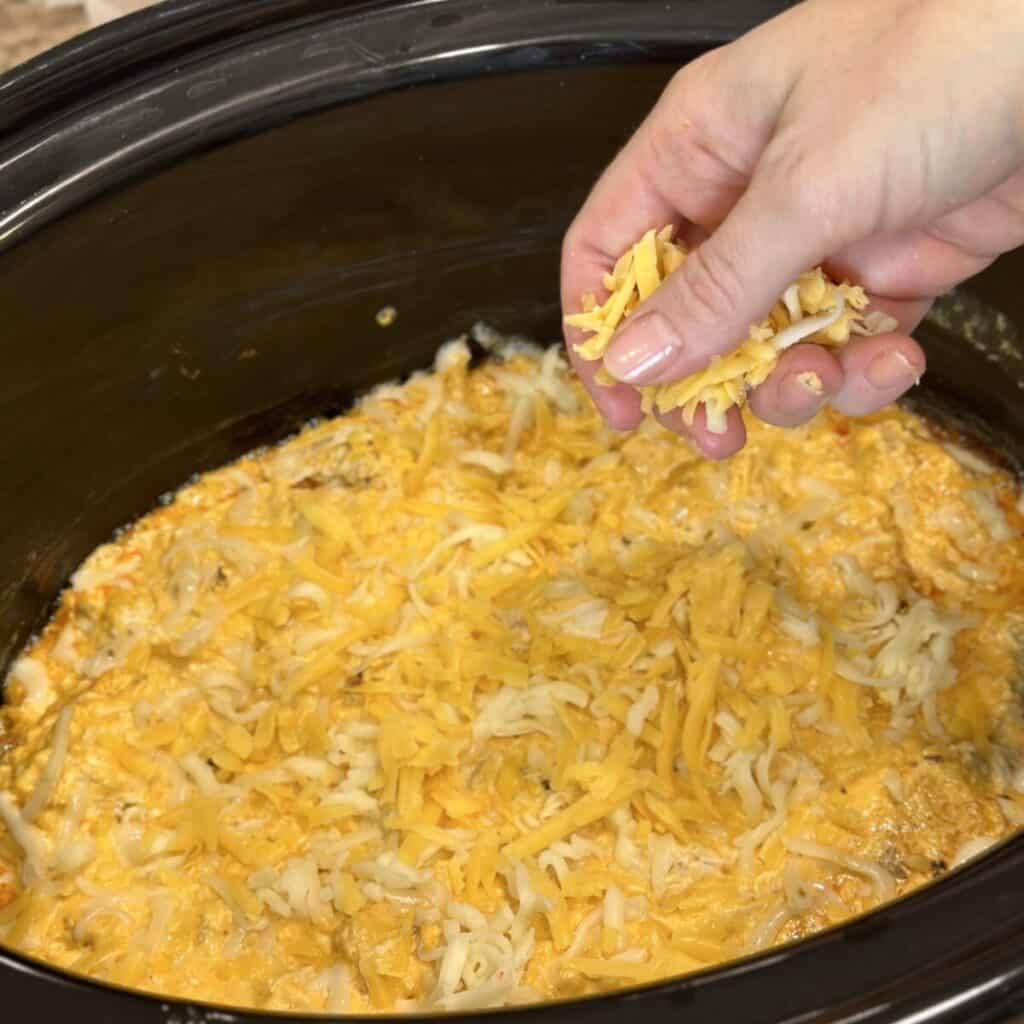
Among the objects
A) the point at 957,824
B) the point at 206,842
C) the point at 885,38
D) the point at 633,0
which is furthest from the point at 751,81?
the point at 206,842

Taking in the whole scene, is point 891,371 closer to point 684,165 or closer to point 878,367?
point 878,367

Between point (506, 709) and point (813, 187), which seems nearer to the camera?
point (813, 187)

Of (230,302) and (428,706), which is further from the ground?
(230,302)

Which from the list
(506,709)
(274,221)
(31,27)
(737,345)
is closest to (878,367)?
(737,345)

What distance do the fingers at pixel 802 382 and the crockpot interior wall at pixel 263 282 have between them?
1.39 feet

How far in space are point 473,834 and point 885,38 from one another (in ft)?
2.62

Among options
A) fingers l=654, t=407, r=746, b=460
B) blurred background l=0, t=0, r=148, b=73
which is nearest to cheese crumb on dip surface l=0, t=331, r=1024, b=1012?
fingers l=654, t=407, r=746, b=460

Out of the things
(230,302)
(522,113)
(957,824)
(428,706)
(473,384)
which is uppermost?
(522,113)

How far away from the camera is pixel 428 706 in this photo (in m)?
1.21

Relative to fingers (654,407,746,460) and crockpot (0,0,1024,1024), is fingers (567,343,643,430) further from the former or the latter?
crockpot (0,0,1024,1024)

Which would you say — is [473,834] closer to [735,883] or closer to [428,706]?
[428,706]

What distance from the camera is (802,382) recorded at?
3.36ft

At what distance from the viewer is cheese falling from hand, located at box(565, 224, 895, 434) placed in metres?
0.98

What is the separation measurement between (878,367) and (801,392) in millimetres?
77
